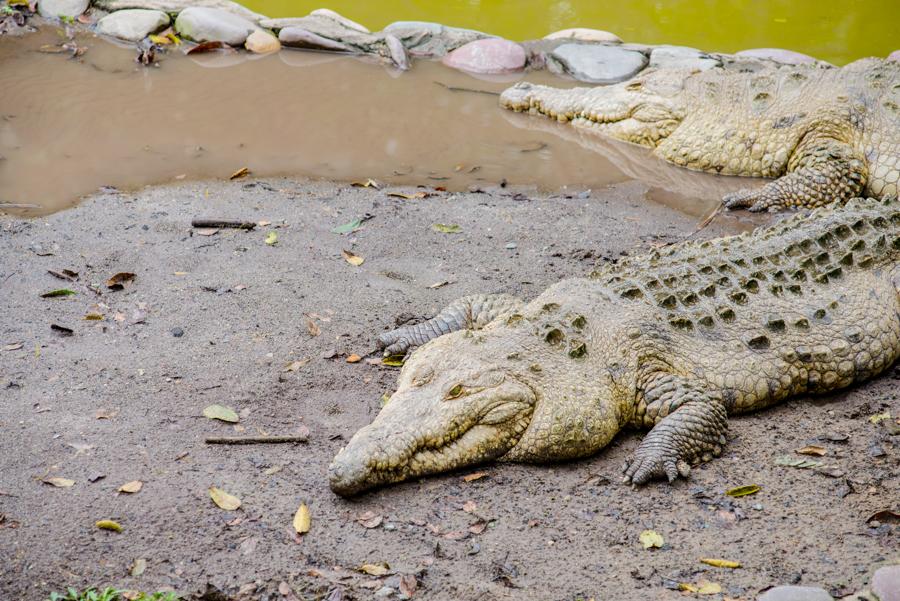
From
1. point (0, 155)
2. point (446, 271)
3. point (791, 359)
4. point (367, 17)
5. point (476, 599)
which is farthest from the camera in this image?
point (367, 17)

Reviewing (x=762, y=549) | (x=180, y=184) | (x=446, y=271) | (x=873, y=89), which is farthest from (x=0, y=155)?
(x=873, y=89)

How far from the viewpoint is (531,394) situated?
4.14 metres

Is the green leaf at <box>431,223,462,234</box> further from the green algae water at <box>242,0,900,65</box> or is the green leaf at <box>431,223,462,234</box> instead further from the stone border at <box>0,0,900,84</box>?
the green algae water at <box>242,0,900,65</box>

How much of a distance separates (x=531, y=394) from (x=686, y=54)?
26.0ft

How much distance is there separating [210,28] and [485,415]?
8392 millimetres

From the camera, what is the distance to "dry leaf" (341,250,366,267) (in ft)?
20.2

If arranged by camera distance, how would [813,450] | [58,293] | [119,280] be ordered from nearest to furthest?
[813,450]
[58,293]
[119,280]

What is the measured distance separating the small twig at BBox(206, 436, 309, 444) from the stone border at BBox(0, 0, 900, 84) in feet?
23.6

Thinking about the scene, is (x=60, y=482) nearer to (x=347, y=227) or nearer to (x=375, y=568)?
(x=375, y=568)

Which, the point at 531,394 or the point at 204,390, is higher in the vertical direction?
the point at 531,394

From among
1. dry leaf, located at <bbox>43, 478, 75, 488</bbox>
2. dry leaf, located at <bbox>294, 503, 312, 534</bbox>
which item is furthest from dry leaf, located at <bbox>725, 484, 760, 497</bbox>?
dry leaf, located at <bbox>43, 478, 75, 488</bbox>

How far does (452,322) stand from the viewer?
5.07 meters

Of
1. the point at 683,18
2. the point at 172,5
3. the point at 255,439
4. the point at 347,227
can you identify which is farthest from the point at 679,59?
the point at 255,439

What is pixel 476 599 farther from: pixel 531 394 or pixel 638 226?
pixel 638 226
